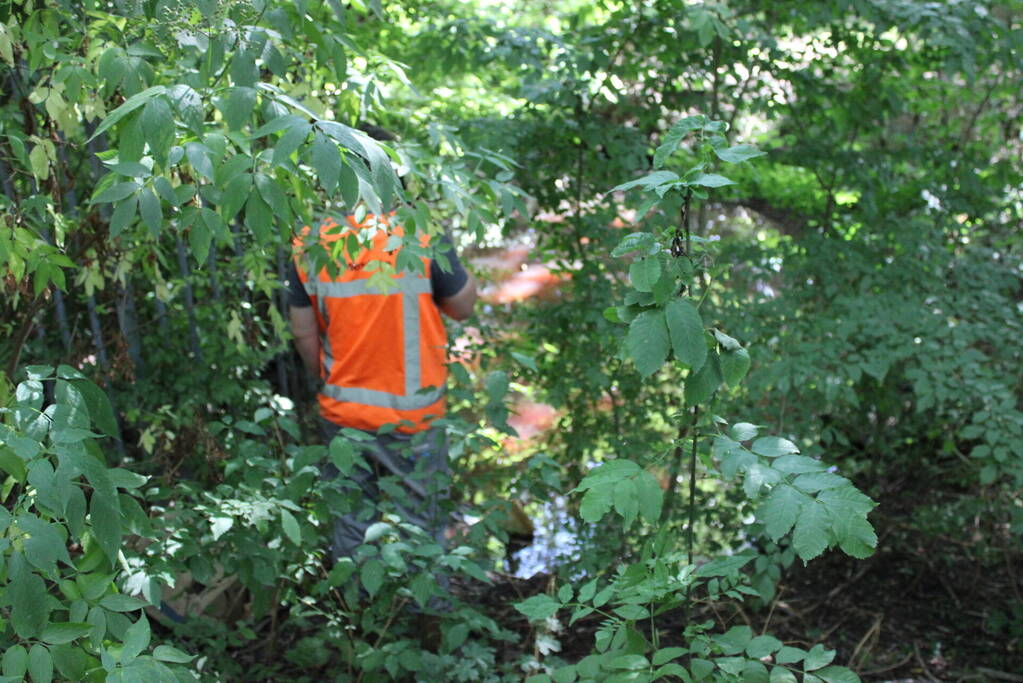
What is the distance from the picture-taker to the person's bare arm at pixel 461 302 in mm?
3438

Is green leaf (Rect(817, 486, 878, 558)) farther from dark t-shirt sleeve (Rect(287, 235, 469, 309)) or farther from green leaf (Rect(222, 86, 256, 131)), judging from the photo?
dark t-shirt sleeve (Rect(287, 235, 469, 309))

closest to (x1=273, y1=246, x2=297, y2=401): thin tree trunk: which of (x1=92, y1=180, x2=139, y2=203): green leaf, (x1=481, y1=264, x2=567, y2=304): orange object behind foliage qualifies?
(x1=481, y1=264, x2=567, y2=304): orange object behind foliage

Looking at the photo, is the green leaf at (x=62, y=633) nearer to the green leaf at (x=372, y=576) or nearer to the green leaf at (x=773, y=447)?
the green leaf at (x=372, y=576)

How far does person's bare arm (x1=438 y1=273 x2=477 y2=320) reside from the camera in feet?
11.3

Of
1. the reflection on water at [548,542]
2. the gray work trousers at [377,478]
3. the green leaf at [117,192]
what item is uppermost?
the green leaf at [117,192]

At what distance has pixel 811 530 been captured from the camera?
1600 millimetres

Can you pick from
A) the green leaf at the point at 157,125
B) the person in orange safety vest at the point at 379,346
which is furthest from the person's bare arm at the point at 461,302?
the green leaf at the point at 157,125

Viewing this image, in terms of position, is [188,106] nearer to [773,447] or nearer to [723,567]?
[773,447]

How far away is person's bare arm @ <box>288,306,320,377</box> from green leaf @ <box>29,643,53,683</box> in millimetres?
2019

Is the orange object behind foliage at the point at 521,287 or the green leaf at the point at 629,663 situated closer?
the green leaf at the point at 629,663

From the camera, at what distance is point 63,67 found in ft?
6.99

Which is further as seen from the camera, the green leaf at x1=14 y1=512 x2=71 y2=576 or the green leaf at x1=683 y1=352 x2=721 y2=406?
the green leaf at x1=683 y1=352 x2=721 y2=406

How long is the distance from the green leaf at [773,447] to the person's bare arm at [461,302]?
1.77 meters

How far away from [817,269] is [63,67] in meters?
2.67
